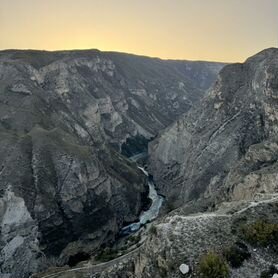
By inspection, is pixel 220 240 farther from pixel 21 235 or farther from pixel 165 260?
pixel 21 235

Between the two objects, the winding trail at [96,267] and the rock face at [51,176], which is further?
the rock face at [51,176]

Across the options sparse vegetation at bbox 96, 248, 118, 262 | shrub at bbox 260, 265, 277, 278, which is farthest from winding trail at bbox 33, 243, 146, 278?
shrub at bbox 260, 265, 277, 278

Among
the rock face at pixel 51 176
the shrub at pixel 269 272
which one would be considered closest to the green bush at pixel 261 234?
the shrub at pixel 269 272

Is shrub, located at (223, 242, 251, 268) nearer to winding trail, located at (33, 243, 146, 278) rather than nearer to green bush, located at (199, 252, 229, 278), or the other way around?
green bush, located at (199, 252, 229, 278)

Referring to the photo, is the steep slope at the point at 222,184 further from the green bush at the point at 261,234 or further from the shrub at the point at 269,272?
the shrub at the point at 269,272

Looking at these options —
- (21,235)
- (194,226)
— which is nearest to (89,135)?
(21,235)

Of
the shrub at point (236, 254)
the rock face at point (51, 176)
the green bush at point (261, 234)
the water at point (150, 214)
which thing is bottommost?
the water at point (150, 214)

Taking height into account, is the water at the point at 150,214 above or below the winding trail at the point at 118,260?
below
